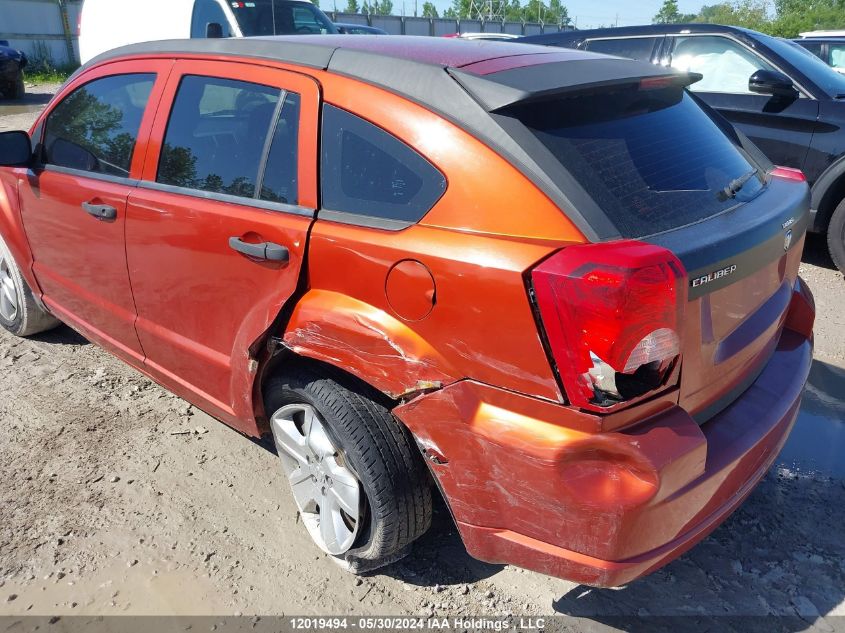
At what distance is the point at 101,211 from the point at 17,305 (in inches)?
64.6

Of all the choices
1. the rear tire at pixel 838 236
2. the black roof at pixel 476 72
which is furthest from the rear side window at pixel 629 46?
the black roof at pixel 476 72

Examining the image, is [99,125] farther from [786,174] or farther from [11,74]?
[11,74]

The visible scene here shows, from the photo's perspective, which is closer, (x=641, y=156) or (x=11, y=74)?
(x=641, y=156)

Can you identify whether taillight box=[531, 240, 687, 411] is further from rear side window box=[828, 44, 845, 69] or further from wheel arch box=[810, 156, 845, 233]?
rear side window box=[828, 44, 845, 69]

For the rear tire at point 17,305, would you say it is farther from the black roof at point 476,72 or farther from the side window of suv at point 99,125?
the black roof at point 476,72

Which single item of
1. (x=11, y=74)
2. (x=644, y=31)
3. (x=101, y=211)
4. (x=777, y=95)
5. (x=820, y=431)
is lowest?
(x=820, y=431)

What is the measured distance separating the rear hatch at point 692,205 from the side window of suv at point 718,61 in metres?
3.69

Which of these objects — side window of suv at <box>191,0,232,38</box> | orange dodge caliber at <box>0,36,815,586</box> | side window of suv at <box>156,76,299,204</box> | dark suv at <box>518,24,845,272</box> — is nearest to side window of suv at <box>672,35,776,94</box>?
dark suv at <box>518,24,845,272</box>

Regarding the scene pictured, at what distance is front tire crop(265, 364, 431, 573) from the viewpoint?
2238 mm

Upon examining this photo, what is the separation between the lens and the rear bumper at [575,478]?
5.92 ft

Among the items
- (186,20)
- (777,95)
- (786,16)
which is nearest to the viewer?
(777,95)

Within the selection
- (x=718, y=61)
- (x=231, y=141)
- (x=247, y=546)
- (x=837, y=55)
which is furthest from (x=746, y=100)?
(x=837, y=55)

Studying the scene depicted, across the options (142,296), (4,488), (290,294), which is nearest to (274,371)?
(290,294)

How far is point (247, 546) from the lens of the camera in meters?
2.68
